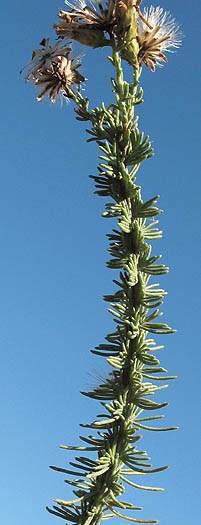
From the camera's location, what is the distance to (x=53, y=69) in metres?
2.04

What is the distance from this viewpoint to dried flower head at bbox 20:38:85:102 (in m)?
2.04

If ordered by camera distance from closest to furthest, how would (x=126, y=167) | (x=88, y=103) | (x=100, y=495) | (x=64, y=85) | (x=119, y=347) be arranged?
(x=100, y=495)
(x=119, y=347)
(x=126, y=167)
(x=88, y=103)
(x=64, y=85)

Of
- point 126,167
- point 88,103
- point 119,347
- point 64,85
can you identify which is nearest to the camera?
point 119,347

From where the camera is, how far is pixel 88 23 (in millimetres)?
1903

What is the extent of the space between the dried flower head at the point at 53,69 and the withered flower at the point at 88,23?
0.09 meters

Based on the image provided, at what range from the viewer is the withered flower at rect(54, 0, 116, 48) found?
1869 mm

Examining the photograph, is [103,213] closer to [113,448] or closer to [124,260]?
[124,260]

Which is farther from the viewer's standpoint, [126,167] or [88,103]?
[88,103]

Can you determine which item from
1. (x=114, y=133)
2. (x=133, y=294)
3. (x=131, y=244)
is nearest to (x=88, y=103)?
(x=114, y=133)

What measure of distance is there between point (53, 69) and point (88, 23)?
21 cm

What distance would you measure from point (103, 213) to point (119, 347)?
366 mm

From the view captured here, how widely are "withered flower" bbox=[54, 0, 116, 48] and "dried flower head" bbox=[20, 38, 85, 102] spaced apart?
0.09 meters

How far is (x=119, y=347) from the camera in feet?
5.42

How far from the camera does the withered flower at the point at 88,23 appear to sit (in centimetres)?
187
